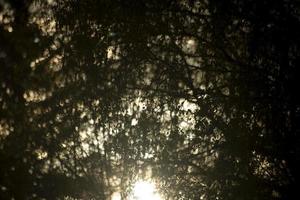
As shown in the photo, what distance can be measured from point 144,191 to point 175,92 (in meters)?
1.89

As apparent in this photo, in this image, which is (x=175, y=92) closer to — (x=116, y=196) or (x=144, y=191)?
(x=144, y=191)

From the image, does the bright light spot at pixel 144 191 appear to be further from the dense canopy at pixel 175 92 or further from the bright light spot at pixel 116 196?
the bright light spot at pixel 116 196

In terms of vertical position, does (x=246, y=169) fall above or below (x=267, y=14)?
below

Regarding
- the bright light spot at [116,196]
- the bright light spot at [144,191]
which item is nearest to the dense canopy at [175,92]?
the bright light spot at [144,191]

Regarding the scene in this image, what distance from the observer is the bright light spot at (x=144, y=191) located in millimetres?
10102

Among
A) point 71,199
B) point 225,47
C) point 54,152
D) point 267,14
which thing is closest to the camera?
point 267,14

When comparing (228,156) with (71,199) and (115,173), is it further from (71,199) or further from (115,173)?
(71,199)

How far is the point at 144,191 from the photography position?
10.4 meters

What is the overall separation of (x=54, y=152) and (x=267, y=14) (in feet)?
14.3

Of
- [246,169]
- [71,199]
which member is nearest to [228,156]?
[246,169]

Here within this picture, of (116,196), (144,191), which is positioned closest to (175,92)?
(144,191)

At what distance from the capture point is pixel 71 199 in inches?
490

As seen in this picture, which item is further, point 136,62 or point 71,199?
point 71,199

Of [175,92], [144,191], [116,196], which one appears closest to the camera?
[175,92]
